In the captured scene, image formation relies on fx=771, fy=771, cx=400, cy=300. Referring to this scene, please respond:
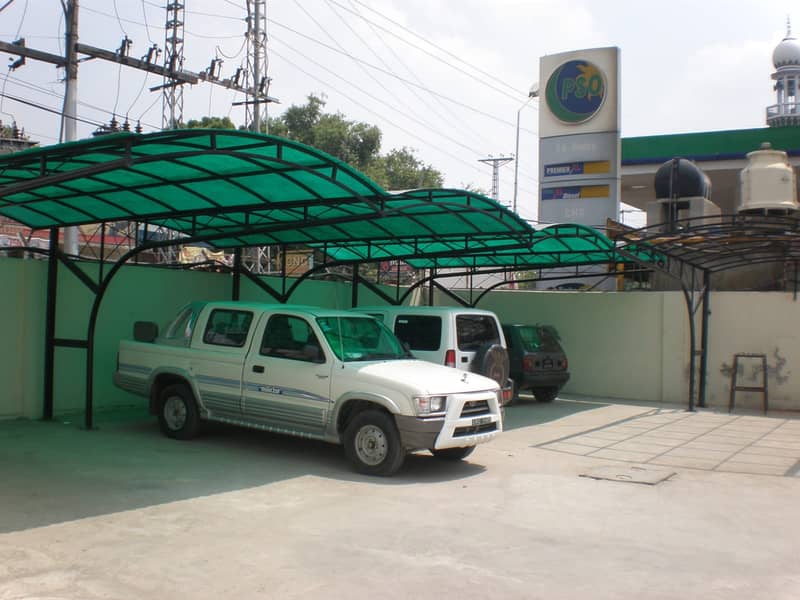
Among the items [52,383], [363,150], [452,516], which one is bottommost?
[452,516]

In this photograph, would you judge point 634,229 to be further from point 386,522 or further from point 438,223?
point 386,522

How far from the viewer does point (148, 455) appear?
8.97 m

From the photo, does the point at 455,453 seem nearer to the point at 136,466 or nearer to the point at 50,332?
the point at 136,466

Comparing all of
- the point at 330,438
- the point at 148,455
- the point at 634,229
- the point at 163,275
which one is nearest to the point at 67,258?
the point at 163,275

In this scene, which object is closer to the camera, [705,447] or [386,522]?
[386,522]

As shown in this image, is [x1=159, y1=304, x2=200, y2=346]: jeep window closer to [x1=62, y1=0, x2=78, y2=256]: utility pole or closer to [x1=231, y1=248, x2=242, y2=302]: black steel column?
[x1=231, y1=248, x2=242, y2=302]: black steel column

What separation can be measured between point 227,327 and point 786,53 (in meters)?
40.9

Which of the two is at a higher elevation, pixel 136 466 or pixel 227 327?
pixel 227 327

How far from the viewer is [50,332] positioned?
10.9 m

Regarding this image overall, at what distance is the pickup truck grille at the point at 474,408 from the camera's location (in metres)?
8.47

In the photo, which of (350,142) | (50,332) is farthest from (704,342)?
(350,142)

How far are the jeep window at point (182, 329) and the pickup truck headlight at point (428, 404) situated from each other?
3547 millimetres

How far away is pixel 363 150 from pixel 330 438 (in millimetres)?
51995

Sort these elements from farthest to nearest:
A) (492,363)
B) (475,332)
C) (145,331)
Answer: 1. (475,332)
2. (492,363)
3. (145,331)
